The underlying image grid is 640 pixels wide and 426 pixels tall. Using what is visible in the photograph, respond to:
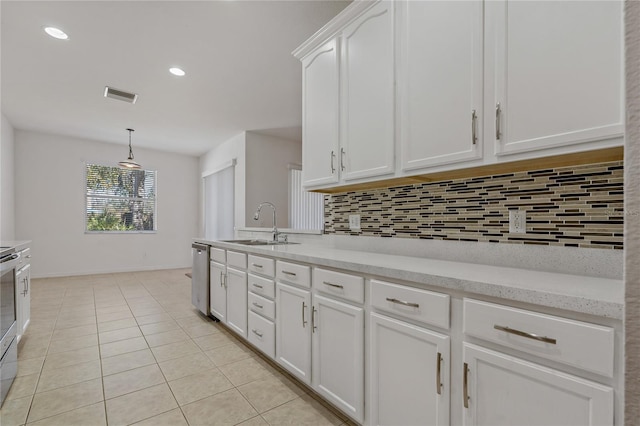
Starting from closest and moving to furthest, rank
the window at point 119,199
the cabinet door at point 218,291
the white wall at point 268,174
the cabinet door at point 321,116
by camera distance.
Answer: the cabinet door at point 321,116
the cabinet door at point 218,291
the white wall at point 268,174
the window at point 119,199

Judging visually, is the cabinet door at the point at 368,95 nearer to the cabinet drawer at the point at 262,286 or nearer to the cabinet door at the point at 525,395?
the cabinet drawer at the point at 262,286

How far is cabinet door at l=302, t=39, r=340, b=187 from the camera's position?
2.15 m

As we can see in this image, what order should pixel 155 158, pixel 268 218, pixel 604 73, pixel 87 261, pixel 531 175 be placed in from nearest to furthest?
pixel 604 73
pixel 531 175
pixel 268 218
pixel 87 261
pixel 155 158

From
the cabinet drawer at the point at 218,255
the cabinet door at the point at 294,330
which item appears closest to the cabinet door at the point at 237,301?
the cabinet drawer at the point at 218,255

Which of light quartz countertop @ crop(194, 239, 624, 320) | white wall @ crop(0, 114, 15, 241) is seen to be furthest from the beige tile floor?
white wall @ crop(0, 114, 15, 241)

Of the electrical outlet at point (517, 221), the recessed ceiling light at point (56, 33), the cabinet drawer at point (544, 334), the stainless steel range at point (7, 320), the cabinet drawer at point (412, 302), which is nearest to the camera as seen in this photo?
the cabinet drawer at point (544, 334)

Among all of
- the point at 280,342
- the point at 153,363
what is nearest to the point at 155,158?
the point at 153,363

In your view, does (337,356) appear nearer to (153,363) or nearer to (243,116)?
(153,363)

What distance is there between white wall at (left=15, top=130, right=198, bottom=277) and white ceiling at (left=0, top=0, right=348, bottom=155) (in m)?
0.71

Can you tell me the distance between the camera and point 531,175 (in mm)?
1451

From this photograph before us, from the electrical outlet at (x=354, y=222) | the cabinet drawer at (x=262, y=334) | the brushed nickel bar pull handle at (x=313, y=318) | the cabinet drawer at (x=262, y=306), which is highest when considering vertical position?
the electrical outlet at (x=354, y=222)

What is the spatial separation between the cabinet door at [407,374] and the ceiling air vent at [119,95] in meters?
3.88

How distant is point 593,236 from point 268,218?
179 inches

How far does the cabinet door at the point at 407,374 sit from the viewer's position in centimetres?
118
